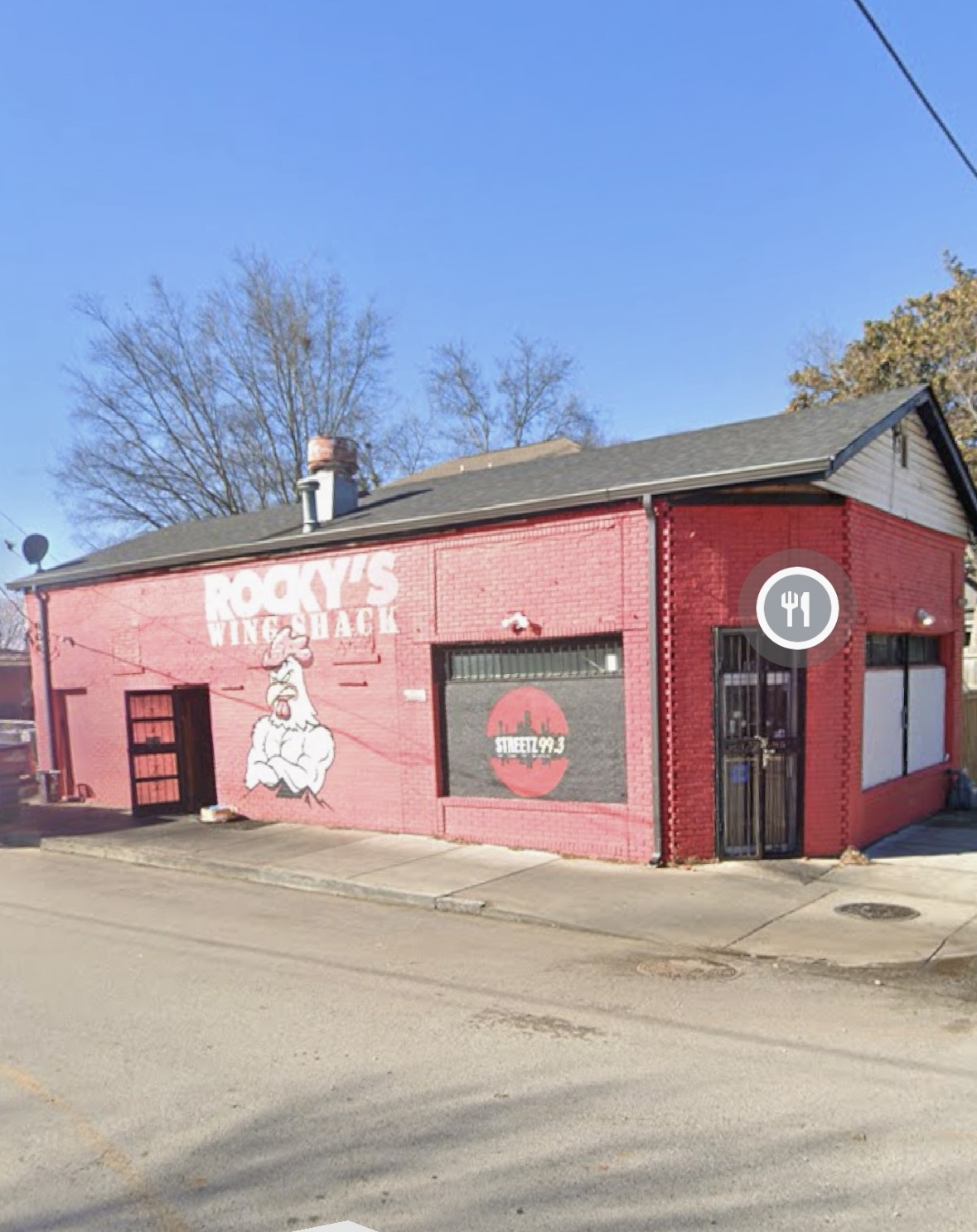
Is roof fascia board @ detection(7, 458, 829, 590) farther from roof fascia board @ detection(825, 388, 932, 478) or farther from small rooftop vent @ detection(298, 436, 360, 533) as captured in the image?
small rooftop vent @ detection(298, 436, 360, 533)

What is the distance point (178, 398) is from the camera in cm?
3584

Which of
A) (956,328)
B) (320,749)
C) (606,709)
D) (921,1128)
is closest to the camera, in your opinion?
(921,1128)

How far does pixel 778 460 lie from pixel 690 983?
539 cm

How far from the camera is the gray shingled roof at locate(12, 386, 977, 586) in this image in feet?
32.3

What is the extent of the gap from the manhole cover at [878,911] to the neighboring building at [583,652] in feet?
5.77

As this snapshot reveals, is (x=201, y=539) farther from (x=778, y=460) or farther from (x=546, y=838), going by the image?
(x=778, y=460)

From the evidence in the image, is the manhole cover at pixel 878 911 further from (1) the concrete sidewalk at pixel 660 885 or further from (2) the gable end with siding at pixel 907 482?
(2) the gable end with siding at pixel 907 482

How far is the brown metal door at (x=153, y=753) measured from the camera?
49.6ft

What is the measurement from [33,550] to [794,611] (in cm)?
1495

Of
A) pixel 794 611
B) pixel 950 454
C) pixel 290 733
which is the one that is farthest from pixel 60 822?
pixel 950 454

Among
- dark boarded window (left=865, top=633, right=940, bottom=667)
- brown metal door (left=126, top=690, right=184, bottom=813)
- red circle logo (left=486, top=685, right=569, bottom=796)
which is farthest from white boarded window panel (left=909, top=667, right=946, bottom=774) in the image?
brown metal door (left=126, top=690, right=184, bottom=813)

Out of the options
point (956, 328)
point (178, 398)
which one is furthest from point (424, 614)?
point (178, 398)

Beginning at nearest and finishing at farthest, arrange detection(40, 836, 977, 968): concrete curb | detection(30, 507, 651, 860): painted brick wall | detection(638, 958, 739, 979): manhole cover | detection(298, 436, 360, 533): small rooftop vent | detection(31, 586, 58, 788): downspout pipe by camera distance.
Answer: detection(638, 958, 739, 979): manhole cover, detection(40, 836, 977, 968): concrete curb, detection(30, 507, 651, 860): painted brick wall, detection(298, 436, 360, 533): small rooftop vent, detection(31, 586, 58, 788): downspout pipe

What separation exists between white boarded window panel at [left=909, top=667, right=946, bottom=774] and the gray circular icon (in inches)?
130
